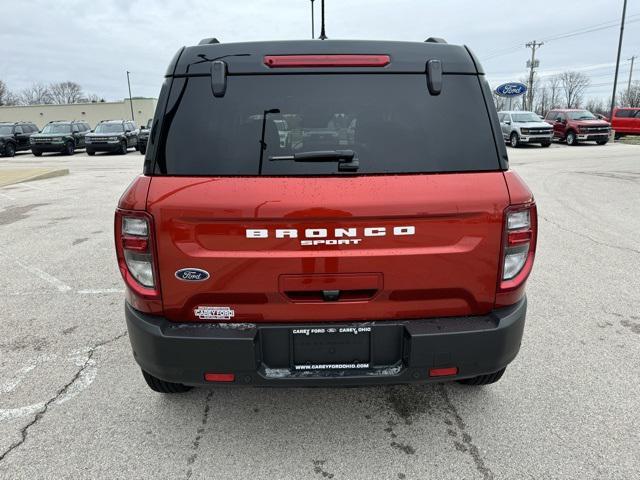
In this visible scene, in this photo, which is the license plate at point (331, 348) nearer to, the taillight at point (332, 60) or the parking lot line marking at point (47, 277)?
the taillight at point (332, 60)

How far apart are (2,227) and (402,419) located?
839 centimetres

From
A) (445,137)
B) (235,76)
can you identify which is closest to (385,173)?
(445,137)

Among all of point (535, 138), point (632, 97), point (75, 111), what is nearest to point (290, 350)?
point (535, 138)

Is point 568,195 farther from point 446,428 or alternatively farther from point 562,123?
point 562,123

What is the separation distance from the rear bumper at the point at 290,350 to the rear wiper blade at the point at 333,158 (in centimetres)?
76

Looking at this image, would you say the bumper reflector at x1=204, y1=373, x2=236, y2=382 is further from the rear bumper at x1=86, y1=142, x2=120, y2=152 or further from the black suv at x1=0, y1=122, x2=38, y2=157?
the black suv at x1=0, y1=122, x2=38, y2=157

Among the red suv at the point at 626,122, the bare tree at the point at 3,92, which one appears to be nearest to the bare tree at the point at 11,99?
the bare tree at the point at 3,92

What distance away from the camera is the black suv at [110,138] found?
25266 millimetres

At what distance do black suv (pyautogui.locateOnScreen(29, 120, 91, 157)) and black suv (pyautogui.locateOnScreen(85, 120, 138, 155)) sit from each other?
5.95 ft

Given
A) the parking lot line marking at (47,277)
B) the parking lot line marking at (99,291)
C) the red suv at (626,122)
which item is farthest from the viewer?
the red suv at (626,122)

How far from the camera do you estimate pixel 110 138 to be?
25219 mm

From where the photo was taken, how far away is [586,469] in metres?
2.37

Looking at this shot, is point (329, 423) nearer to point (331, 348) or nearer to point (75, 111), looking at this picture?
point (331, 348)

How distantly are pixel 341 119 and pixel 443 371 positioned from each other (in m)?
1.36
